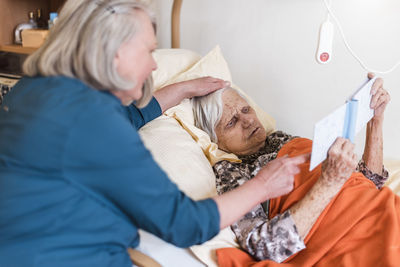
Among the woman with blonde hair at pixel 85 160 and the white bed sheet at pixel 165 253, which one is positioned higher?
the woman with blonde hair at pixel 85 160

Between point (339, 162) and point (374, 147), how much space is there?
518 mm

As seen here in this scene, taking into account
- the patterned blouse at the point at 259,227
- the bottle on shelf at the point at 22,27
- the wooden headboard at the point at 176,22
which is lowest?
the patterned blouse at the point at 259,227

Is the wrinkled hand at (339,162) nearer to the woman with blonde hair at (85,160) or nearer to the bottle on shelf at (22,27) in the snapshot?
the woman with blonde hair at (85,160)

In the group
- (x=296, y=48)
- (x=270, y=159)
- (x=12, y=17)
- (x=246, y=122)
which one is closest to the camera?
(x=270, y=159)

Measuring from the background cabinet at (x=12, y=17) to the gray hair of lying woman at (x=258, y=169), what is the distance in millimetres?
1228

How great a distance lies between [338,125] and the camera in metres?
1.06

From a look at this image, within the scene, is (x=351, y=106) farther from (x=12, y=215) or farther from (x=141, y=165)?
(x=12, y=215)

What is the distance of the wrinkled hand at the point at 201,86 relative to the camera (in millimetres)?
1617

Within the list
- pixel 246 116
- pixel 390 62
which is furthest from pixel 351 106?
pixel 390 62

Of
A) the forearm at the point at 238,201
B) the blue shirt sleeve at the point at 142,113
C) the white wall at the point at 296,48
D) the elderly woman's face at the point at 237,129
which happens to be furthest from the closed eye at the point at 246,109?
the forearm at the point at 238,201

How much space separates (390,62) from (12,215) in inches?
64.9

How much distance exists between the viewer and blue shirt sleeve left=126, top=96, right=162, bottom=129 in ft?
4.61

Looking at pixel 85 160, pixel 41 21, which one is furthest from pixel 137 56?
pixel 41 21

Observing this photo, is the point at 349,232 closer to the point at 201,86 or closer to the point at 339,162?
the point at 339,162
